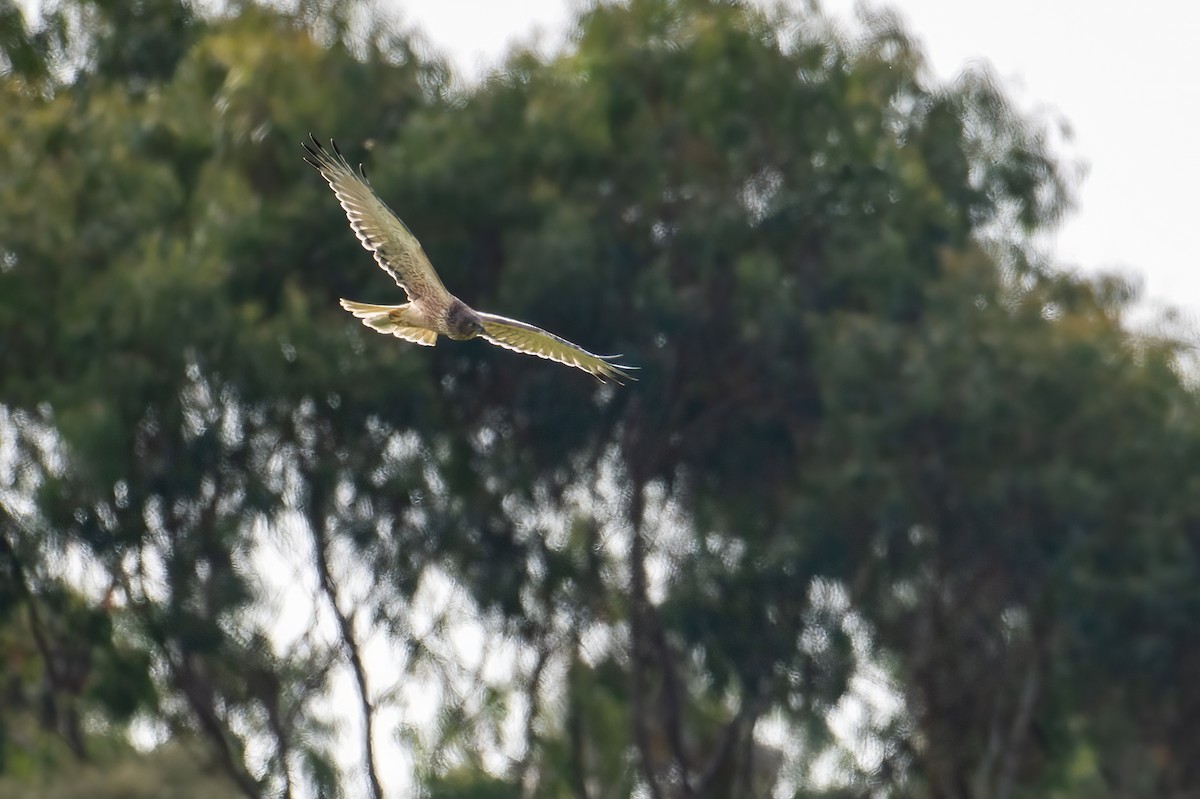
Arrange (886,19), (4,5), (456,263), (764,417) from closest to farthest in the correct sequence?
(4,5) → (456,263) → (764,417) → (886,19)

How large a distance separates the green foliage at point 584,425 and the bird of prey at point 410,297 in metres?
8.51

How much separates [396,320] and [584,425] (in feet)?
34.8

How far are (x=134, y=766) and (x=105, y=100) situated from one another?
7114 millimetres

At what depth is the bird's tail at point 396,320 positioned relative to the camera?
34.6ft

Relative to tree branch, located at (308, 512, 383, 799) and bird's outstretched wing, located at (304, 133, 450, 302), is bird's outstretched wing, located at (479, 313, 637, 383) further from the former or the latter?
tree branch, located at (308, 512, 383, 799)

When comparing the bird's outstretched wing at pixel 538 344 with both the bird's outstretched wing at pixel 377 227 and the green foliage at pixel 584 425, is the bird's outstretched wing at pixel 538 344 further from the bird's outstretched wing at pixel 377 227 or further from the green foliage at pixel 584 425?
the green foliage at pixel 584 425

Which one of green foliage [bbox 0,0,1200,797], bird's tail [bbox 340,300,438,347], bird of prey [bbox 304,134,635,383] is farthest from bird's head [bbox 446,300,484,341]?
green foliage [bbox 0,0,1200,797]

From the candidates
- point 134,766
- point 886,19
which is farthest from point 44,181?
point 886,19

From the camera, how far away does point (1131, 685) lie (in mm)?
23547

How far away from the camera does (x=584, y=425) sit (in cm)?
2122

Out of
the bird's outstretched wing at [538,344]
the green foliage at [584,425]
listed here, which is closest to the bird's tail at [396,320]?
the bird's outstretched wing at [538,344]

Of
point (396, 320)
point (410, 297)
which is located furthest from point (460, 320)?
point (396, 320)

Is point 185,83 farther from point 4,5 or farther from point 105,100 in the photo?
point 4,5

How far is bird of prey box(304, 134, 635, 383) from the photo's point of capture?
9.78 metres
